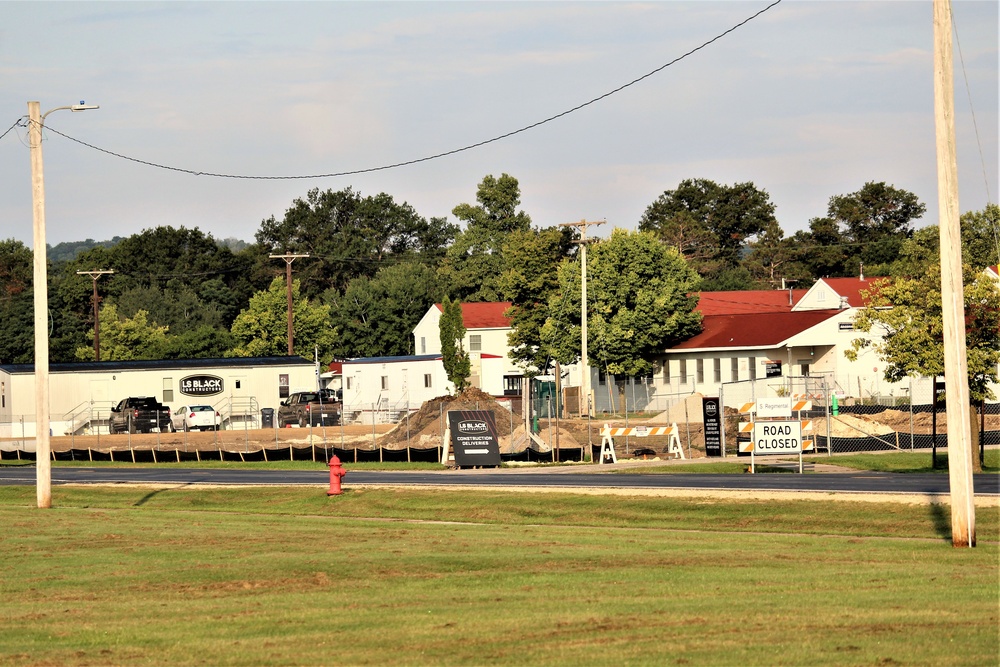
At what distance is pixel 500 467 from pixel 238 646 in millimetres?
28121

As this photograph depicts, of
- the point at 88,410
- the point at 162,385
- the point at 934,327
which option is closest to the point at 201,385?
the point at 162,385

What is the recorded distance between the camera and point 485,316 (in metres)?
91.5

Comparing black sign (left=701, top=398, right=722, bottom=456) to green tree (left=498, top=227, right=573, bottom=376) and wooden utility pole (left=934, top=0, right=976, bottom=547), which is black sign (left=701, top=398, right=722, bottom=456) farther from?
green tree (left=498, top=227, right=573, bottom=376)

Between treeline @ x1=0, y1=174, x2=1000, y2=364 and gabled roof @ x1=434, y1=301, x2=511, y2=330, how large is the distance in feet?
15.0

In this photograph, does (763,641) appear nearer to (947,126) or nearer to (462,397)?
(947,126)

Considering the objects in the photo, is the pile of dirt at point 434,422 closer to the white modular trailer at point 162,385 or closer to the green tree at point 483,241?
the white modular trailer at point 162,385

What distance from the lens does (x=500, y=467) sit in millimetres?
40438

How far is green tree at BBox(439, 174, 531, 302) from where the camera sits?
119000 mm

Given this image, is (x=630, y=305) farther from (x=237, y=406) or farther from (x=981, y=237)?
(x=981, y=237)

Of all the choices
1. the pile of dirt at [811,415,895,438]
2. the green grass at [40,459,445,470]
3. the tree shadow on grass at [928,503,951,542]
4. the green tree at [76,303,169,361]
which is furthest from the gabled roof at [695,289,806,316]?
the tree shadow on grass at [928,503,951,542]

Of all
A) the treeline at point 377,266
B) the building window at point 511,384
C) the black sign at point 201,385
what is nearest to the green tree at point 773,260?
the treeline at point 377,266

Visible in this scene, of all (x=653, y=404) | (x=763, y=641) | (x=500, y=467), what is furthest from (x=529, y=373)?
(x=763, y=641)

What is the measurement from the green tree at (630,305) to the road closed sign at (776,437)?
125 feet

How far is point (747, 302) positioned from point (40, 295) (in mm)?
66565
